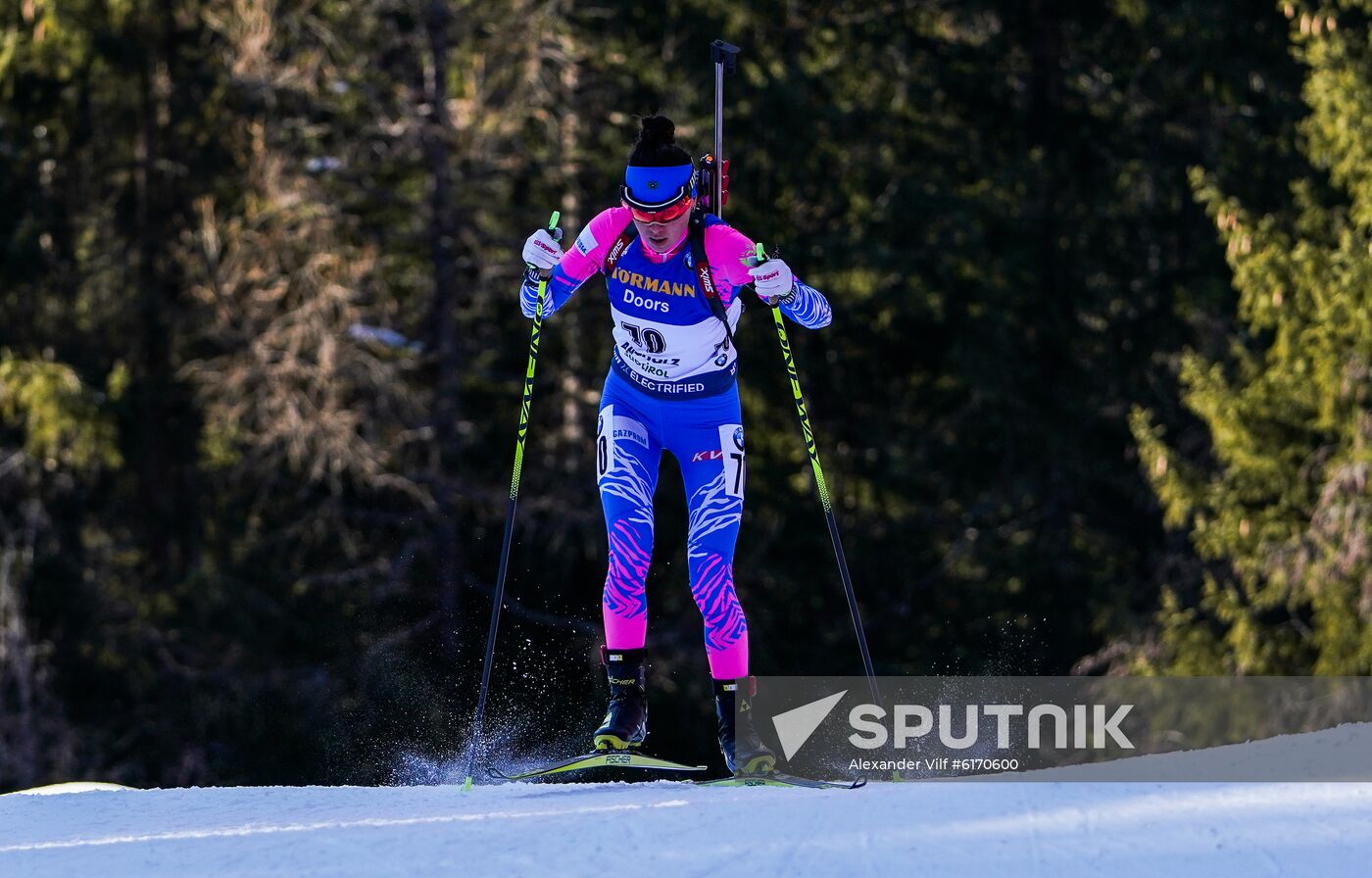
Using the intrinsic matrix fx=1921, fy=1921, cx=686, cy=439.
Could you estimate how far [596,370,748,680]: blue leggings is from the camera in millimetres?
7773

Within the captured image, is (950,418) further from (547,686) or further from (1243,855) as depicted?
(1243,855)

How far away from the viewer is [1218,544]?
58.0 ft

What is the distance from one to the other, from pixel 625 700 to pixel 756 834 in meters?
1.44

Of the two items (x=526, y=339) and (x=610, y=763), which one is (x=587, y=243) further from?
(x=526, y=339)

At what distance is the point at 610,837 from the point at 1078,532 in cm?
1487

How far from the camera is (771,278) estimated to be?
7.40 meters

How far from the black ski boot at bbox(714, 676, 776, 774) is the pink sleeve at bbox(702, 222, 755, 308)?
1.62 m

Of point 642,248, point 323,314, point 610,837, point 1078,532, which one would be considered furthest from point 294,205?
point 610,837

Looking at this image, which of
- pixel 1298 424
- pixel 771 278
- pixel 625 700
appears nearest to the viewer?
pixel 771 278

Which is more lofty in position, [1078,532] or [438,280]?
[438,280]

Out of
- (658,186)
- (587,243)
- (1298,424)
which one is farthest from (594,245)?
(1298,424)

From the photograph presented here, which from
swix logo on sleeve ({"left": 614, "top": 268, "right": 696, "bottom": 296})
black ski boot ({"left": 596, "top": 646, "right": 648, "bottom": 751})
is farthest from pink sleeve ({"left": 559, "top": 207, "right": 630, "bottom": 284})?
black ski boot ({"left": 596, "top": 646, "right": 648, "bottom": 751})

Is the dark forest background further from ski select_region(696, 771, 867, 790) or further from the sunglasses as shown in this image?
the sunglasses

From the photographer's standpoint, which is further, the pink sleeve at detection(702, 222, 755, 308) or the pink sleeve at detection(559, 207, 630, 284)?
the pink sleeve at detection(559, 207, 630, 284)
